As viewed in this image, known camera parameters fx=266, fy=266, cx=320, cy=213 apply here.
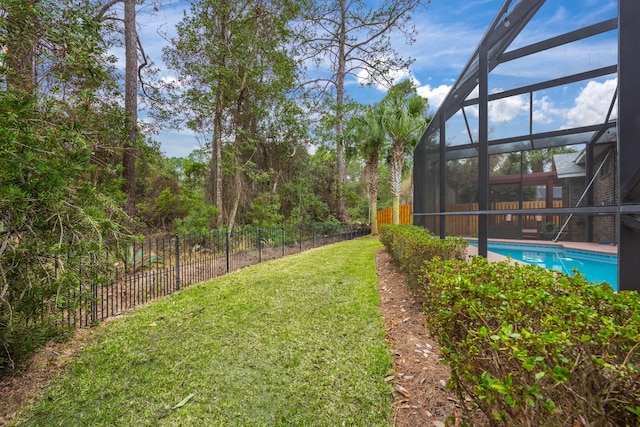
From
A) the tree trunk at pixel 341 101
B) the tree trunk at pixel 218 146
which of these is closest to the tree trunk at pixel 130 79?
the tree trunk at pixel 218 146

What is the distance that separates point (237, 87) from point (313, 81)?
6.81m

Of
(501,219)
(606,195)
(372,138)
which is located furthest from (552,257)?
(372,138)

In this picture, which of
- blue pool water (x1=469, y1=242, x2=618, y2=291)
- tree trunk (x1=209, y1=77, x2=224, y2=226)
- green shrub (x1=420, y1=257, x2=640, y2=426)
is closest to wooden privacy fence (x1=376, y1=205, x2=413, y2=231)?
tree trunk (x1=209, y1=77, x2=224, y2=226)

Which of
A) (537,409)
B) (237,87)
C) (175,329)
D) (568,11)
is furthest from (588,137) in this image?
(237,87)

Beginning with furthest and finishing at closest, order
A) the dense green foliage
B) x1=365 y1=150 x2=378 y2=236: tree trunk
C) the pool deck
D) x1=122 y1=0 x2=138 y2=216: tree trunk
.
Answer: x1=365 y1=150 x2=378 y2=236: tree trunk
x1=122 y1=0 x2=138 y2=216: tree trunk
the pool deck
the dense green foliage

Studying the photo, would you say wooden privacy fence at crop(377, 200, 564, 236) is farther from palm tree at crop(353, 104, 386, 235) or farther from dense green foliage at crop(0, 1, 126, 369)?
palm tree at crop(353, 104, 386, 235)

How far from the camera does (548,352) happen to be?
1030 mm

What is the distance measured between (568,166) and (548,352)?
3.10 metres

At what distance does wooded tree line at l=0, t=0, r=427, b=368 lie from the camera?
2.17 metres

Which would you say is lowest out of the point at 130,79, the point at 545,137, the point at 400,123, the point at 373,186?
the point at 545,137

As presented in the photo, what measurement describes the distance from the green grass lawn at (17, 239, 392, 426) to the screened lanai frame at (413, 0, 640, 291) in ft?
6.63

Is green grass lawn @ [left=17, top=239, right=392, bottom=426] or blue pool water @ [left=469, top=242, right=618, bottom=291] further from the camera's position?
blue pool water @ [left=469, top=242, right=618, bottom=291]

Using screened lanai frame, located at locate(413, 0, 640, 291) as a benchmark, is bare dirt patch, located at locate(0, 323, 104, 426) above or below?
below

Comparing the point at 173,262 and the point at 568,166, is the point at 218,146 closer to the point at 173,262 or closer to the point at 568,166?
the point at 173,262
